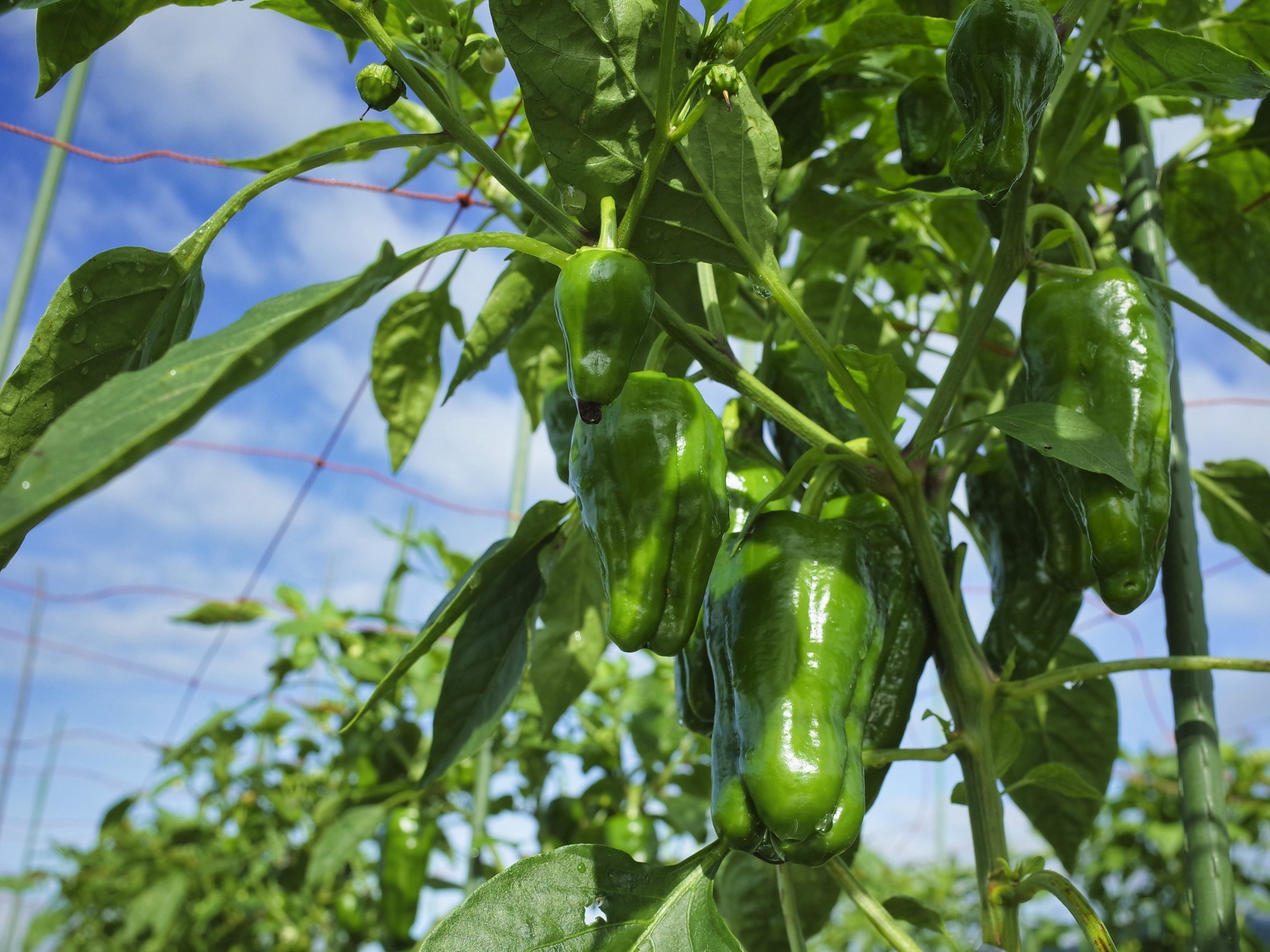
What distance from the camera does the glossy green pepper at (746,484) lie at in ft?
2.06

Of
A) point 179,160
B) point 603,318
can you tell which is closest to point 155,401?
point 603,318

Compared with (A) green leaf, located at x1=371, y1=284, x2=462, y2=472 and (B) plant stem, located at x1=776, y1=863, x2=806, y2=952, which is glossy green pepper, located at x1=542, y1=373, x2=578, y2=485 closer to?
(A) green leaf, located at x1=371, y1=284, x2=462, y2=472

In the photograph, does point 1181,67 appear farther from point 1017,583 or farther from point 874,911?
point 874,911

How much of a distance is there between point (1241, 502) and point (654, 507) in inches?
23.8

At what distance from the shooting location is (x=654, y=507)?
494 millimetres

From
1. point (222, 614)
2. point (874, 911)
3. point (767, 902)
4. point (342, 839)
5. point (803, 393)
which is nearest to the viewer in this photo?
point (874, 911)

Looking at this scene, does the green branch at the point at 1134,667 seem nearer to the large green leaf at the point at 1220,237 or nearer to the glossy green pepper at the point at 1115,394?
the glossy green pepper at the point at 1115,394

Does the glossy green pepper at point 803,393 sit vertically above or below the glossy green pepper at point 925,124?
below

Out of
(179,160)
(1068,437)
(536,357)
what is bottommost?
(1068,437)

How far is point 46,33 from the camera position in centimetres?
54

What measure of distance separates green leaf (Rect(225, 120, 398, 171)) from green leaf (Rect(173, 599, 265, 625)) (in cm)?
105

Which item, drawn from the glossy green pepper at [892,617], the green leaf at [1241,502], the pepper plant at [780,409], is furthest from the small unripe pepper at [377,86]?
the green leaf at [1241,502]

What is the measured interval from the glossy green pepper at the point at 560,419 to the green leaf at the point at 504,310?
0.17 ft

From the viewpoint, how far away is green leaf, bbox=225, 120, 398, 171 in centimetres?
80
